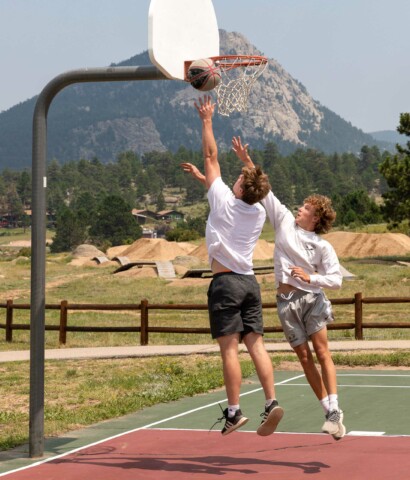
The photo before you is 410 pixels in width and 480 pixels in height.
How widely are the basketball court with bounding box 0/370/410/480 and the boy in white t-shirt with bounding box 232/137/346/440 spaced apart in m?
0.65

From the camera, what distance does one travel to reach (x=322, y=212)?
8617 millimetres

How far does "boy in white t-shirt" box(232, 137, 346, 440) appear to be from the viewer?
8.51 metres

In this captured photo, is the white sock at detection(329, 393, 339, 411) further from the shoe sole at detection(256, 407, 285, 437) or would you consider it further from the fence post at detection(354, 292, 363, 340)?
the fence post at detection(354, 292, 363, 340)

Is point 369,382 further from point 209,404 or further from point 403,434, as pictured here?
point 403,434

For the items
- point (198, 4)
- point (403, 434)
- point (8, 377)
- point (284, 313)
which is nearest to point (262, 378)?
point (284, 313)

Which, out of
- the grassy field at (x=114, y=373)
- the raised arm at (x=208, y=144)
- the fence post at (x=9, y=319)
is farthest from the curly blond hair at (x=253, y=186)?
the fence post at (x=9, y=319)

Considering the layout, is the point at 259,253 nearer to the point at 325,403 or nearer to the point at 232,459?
the point at 232,459

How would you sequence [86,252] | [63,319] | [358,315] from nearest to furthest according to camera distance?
1. [358,315]
2. [63,319]
3. [86,252]

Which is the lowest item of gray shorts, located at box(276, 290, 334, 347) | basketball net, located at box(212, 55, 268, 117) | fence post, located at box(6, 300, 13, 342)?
fence post, located at box(6, 300, 13, 342)

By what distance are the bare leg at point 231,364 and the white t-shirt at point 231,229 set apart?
21.7 inches

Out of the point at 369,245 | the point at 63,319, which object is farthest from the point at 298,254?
the point at 369,245

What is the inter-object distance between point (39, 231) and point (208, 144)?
5.59 ft

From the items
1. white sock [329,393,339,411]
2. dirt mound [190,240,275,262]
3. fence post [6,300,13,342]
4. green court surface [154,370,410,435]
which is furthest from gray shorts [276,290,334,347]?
dirt mound [190,240,275,262]

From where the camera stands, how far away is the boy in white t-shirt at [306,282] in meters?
8.51
